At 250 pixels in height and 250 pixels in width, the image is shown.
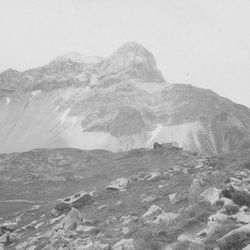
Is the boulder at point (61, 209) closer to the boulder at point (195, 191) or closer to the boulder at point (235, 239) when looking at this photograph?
the boulder at point (195, 191)

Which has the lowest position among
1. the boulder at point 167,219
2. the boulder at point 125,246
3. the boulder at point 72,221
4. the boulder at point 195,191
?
the boulder at point 72,221

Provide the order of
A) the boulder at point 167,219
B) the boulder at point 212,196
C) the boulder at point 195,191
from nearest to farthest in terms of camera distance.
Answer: the boulder at point 212,196
the boulder at point 167,219
the boulder at point 195,191

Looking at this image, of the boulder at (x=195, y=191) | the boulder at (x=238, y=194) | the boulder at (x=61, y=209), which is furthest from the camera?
the boulder at (x=61, y=209)

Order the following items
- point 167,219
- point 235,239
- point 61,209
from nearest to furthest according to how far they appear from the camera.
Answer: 1. point 235,239
2. point 167,219
3. point 61,209

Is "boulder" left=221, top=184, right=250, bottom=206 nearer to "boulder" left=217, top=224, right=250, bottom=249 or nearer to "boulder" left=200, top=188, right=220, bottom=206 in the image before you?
"boulder" left=200, top=188, right=220, bottom=206

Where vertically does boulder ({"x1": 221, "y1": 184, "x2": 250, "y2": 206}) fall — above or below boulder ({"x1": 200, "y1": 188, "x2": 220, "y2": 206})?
above

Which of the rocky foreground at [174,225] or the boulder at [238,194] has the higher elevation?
the boulder at [238,194]

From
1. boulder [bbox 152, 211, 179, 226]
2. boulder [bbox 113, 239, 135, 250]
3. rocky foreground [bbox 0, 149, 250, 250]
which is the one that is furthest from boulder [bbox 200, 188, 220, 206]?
boulder [bbox 113, 239, 135, 250]

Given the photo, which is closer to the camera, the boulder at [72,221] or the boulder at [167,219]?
the boulder at [167,219]

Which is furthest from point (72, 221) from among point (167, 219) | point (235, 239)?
point (235, 239)

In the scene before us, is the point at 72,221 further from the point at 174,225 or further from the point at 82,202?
the point at 82,202

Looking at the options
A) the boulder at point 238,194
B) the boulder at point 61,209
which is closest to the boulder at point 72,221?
the boulder at point 61,209

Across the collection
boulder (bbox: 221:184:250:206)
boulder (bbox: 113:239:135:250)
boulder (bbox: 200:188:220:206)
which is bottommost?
boulder (bbox: 113:239:135:250)

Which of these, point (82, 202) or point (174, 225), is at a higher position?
point (174, 225)
